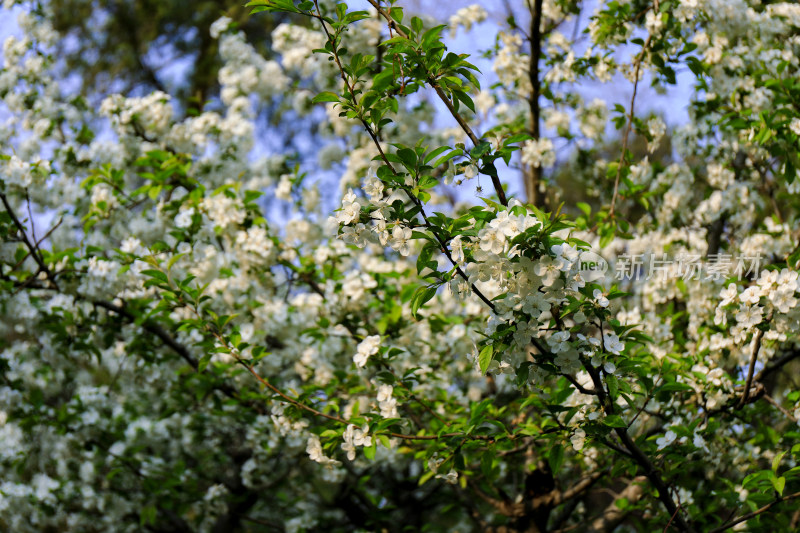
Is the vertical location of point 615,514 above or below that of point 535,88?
below

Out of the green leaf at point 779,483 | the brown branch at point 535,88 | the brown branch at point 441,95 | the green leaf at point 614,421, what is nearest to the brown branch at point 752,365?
the green leaf at point 779,483

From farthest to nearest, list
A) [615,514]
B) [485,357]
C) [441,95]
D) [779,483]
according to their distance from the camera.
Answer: [615,514]
[779,483]
[441,95]
[485,357]

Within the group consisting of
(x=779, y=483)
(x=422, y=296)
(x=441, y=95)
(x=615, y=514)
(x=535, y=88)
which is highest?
(x=535, y=88)

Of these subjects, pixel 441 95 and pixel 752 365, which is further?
pixel 752 365

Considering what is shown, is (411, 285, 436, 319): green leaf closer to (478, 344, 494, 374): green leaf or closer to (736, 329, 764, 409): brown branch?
(478, 344, 494, 374): green leaf

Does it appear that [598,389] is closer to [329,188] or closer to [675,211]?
[675,211]

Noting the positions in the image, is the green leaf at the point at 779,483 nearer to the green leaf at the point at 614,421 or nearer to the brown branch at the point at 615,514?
the green leaf at the point at 614,421

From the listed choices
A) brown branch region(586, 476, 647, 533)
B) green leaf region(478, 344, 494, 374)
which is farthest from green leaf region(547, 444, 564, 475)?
brown branch region(586, 476, 647, 533)

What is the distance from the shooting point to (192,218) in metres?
3.49

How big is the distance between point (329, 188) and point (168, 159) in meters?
4.20

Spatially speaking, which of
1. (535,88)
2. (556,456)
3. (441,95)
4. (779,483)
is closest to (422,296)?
(441,95)

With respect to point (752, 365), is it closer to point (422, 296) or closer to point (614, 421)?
point (614, 421)

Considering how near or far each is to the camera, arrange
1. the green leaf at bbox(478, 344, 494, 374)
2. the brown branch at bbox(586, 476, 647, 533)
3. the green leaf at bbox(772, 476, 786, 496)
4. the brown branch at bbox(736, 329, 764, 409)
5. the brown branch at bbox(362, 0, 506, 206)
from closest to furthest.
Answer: the green leaf at bbox(478, 344, 494, 374)
the brown branch at bbox(362, 0, 506, 206)
the green leaf at bbox(772, 476, 786, 496)
the brown branch at bbox(736, 329, 764, 409)
the brown branch at bbox(586, 476, 647, 533)

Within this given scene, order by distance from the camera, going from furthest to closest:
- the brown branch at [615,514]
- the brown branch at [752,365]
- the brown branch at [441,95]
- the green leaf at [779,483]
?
the brown branch at [615,514]
the brown branch at [752,365]
the green leaf at [779,483]
the brown branch at [441,95]
